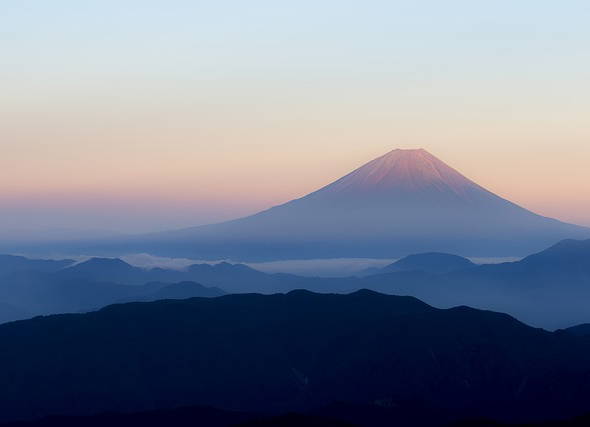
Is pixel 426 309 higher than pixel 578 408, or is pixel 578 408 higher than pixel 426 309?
pixel 426 309

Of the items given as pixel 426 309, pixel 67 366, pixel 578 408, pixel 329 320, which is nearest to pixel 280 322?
pixel 329 320

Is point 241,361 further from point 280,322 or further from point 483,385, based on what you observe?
point 483,385

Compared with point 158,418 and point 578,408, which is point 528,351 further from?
point 158,418

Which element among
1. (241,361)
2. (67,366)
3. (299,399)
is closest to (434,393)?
(299,399)

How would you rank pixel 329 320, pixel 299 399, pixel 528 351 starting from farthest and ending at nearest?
pixel 329 320, pixel 528 351, pixel 299 399

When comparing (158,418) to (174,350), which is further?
(174,350)

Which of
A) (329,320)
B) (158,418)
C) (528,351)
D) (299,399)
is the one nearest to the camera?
(158,418)
